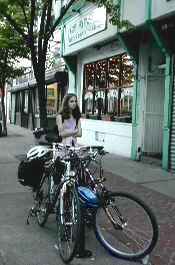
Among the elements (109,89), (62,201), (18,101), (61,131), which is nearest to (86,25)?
(109,89)

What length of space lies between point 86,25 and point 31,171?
37.8 feet

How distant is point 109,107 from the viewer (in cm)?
1697

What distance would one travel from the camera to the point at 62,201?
5.55 m

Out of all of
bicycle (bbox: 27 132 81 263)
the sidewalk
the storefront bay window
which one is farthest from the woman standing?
the storefront bay window

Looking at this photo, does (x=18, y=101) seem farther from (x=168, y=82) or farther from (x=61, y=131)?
(x=61, y=131)

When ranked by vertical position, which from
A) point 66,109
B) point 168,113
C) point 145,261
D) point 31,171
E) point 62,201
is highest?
point 66,109

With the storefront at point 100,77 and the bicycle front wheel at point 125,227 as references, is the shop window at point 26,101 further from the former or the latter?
the bicycle front wheel at point 125,227

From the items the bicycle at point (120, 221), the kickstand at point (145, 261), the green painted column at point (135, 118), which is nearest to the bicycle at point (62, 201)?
the bicycle at point (120, 221)

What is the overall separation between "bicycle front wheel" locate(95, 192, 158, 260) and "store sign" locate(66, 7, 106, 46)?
433 inches

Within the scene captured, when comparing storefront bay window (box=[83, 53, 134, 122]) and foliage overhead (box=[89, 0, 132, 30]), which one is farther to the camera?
storefront bay window (box=[83, 53, 134, 122])

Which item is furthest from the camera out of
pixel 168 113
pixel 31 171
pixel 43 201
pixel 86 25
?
pixel 86 25

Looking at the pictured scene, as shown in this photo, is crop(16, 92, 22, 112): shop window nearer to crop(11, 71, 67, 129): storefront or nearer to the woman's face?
crop(11, 71, 67, 129): storefront

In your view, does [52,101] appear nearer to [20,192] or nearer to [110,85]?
[110,85]

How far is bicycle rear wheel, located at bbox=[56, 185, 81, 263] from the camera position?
16.7ft
